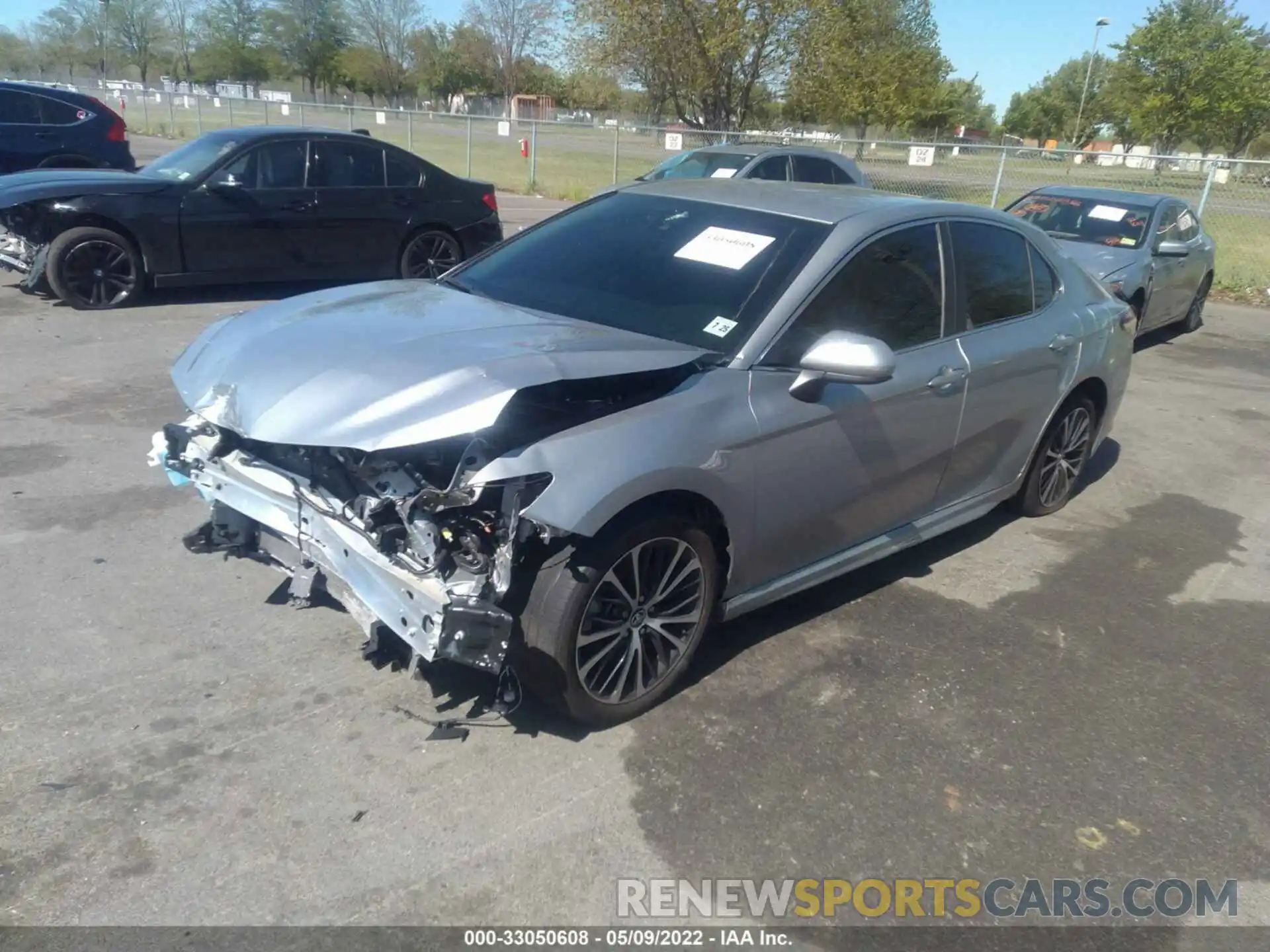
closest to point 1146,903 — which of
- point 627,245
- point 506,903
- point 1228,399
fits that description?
point 506,903

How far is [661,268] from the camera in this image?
4.03 meters

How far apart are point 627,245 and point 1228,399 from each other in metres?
7.02

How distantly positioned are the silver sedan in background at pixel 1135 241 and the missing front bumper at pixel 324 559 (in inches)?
329

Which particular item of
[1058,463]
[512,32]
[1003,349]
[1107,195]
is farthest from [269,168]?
[512,32]

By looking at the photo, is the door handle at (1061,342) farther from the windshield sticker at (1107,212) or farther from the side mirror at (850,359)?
the windshield sticker at (1107,212)

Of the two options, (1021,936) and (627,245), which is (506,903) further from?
(627,245)

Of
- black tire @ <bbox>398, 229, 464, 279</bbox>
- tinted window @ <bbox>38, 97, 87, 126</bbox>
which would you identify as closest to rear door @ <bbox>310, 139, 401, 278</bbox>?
black tire @ <bbox>398, 229, 464, 279</bbox>

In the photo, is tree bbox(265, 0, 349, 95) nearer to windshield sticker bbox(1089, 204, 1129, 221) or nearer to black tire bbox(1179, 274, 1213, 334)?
black tire bbox(1179, 274, 1213, 334)

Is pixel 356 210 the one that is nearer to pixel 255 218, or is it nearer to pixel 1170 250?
pixel 255 218

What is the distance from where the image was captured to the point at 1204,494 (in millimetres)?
6379

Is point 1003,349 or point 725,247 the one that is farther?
point 1003,349

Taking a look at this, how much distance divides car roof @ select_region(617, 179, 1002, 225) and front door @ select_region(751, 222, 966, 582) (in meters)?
0.15

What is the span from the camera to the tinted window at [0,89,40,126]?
13523 mm

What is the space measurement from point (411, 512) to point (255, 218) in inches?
283
